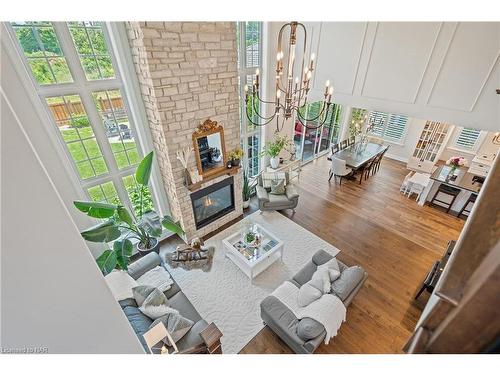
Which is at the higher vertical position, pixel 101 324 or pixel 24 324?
pixel 24 324

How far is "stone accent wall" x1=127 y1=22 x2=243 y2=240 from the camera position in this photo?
122 inches

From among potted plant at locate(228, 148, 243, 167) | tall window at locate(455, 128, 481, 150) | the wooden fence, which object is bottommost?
tall window at locate(455, 128, 481, 150)

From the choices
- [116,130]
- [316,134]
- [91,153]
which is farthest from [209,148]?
[316,134]

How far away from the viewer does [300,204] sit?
19.8 ft

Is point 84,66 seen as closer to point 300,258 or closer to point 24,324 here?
point 24,324

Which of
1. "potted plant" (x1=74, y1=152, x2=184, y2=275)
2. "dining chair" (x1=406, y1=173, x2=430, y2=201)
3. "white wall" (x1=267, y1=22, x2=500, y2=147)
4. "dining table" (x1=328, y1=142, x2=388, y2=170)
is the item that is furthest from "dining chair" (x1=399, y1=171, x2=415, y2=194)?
"potted plant" (x1=74, y1=152, x2=184, y2=275)

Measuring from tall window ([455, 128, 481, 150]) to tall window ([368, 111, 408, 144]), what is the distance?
5.11 ft

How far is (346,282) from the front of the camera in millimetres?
3172

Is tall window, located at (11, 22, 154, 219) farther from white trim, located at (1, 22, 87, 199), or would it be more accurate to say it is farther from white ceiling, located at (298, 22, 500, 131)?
white ceiling, located at (298, 22, 500, 131)

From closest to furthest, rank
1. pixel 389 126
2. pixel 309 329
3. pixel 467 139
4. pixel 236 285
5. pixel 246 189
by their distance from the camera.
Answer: pixel 309 329
pixel 236 285
pixel 246 189
pixel 467 139
pixel 389 126

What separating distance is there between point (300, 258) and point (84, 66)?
15.4 ft

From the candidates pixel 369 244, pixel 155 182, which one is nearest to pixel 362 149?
pixel 369 244

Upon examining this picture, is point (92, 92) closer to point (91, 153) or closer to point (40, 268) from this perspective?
point (91, 153)

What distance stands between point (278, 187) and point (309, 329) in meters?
3.30
